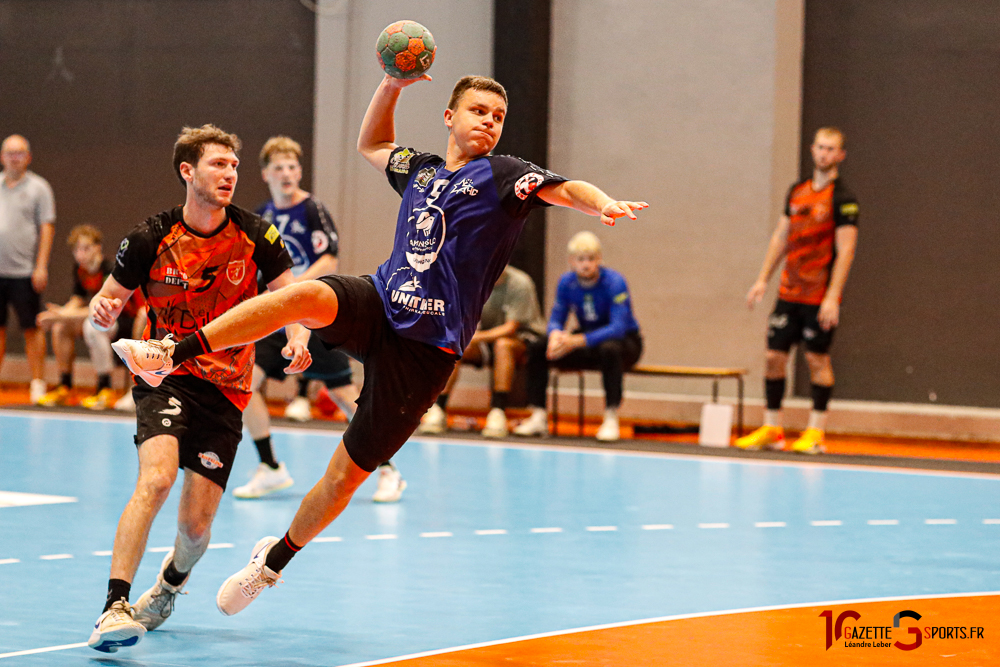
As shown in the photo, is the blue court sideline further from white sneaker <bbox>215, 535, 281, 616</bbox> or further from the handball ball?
the handball ball

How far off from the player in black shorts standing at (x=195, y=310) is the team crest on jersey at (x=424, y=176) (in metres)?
0.64

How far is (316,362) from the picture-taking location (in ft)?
24.6

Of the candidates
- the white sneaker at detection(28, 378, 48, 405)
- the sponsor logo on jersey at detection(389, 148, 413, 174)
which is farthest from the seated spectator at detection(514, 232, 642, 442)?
the sponsor logo on jersey at detection(389, 148, 413, 174)

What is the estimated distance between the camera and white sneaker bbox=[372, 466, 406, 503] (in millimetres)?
7434

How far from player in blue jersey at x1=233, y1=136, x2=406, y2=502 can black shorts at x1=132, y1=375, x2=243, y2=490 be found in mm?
2634

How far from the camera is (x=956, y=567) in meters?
5.79

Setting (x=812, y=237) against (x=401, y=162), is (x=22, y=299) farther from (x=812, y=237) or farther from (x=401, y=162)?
(x=401, y=162)

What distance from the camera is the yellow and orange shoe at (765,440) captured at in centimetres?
1033

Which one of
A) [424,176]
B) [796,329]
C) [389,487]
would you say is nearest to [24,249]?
[389,487]

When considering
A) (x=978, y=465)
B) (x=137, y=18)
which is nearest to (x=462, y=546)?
(x=978, y=465)

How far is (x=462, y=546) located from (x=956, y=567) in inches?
91.4

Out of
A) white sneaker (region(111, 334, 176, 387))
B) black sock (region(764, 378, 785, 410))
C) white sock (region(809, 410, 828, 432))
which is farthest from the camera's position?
black sock (region(764, 378, 785, 410))

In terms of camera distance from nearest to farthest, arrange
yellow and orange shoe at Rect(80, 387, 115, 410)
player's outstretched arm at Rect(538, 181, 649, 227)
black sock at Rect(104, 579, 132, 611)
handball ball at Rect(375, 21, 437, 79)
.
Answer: player's outstretched arm at Rect(538, 181, 649, 227)
black sock at Rect(104, 579, 132, 611)
handball ball at Rect(375, 21, 437, 79)
yellow and orange shoe at Rect(80, 387, 115, 410)

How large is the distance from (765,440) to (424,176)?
6.55 m
